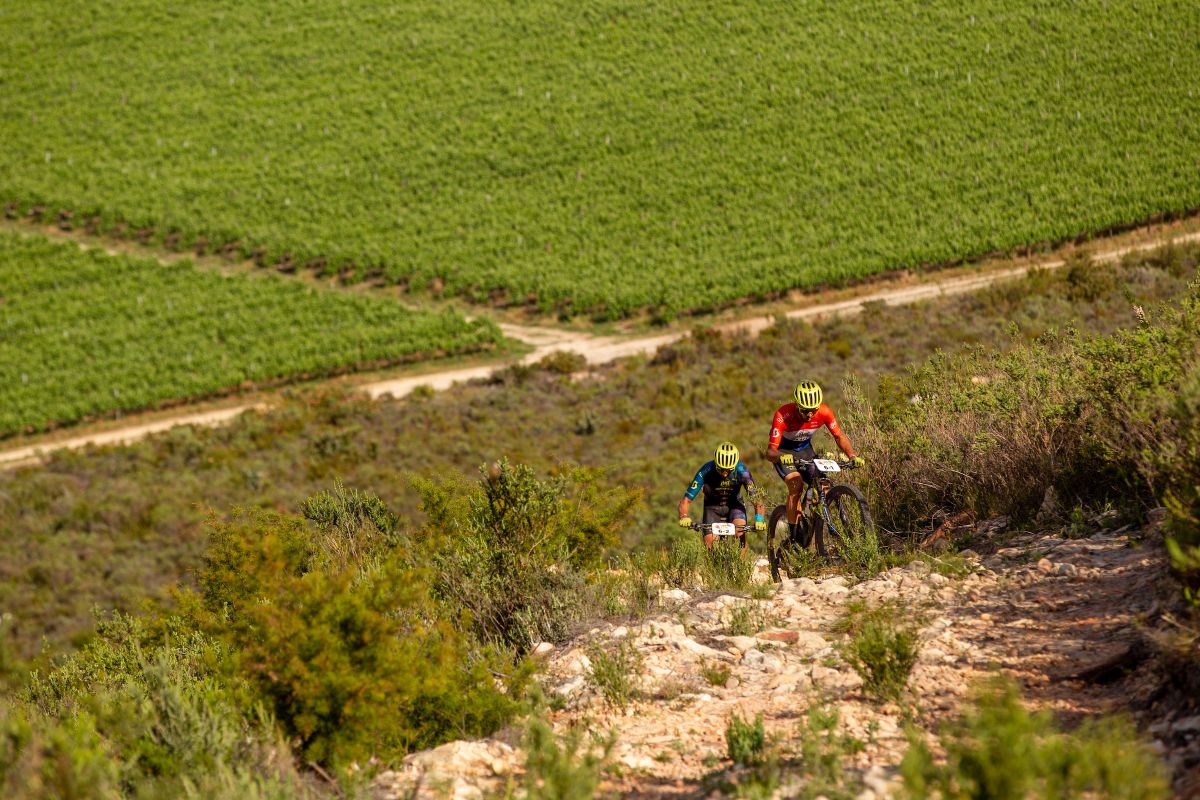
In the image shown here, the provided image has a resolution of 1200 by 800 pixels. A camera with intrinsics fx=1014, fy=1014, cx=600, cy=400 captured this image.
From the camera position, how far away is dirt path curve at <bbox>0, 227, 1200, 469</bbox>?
32062 mm

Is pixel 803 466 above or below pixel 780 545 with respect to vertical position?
above

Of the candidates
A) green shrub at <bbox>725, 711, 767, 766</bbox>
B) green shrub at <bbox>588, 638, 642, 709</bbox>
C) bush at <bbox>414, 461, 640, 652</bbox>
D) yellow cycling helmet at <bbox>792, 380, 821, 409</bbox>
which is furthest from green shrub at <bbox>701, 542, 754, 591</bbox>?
green shrub at <bbox>725, 711, 767, 766</bbox>

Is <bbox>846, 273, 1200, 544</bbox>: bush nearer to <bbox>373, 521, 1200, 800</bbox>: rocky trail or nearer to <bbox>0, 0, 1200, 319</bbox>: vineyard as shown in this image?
<bbox>373, 521, 1200, 800</bbox>: rocky trail

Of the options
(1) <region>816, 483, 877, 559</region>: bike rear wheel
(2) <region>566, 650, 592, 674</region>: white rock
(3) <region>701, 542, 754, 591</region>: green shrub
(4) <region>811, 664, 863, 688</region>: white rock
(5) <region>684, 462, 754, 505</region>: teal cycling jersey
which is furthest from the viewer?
(5) <region>684, 462, 754, 505</region>: teal cycling jersey

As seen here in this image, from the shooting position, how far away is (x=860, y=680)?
636cm

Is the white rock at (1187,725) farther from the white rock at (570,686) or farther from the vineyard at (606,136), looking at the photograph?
the vineyard at (606,136)

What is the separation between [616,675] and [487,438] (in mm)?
20478

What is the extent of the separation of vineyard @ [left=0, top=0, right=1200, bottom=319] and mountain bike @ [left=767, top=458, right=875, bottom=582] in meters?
27.3

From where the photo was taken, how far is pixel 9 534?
24.9 m

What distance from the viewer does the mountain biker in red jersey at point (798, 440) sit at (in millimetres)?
9766

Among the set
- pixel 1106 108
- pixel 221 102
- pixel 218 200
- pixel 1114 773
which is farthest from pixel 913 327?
pixel 221 102

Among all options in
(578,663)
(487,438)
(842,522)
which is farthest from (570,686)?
(487,438)

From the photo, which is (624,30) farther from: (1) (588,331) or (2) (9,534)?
(2) (9,534)

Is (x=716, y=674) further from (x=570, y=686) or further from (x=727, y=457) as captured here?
(x=727, y=457)
